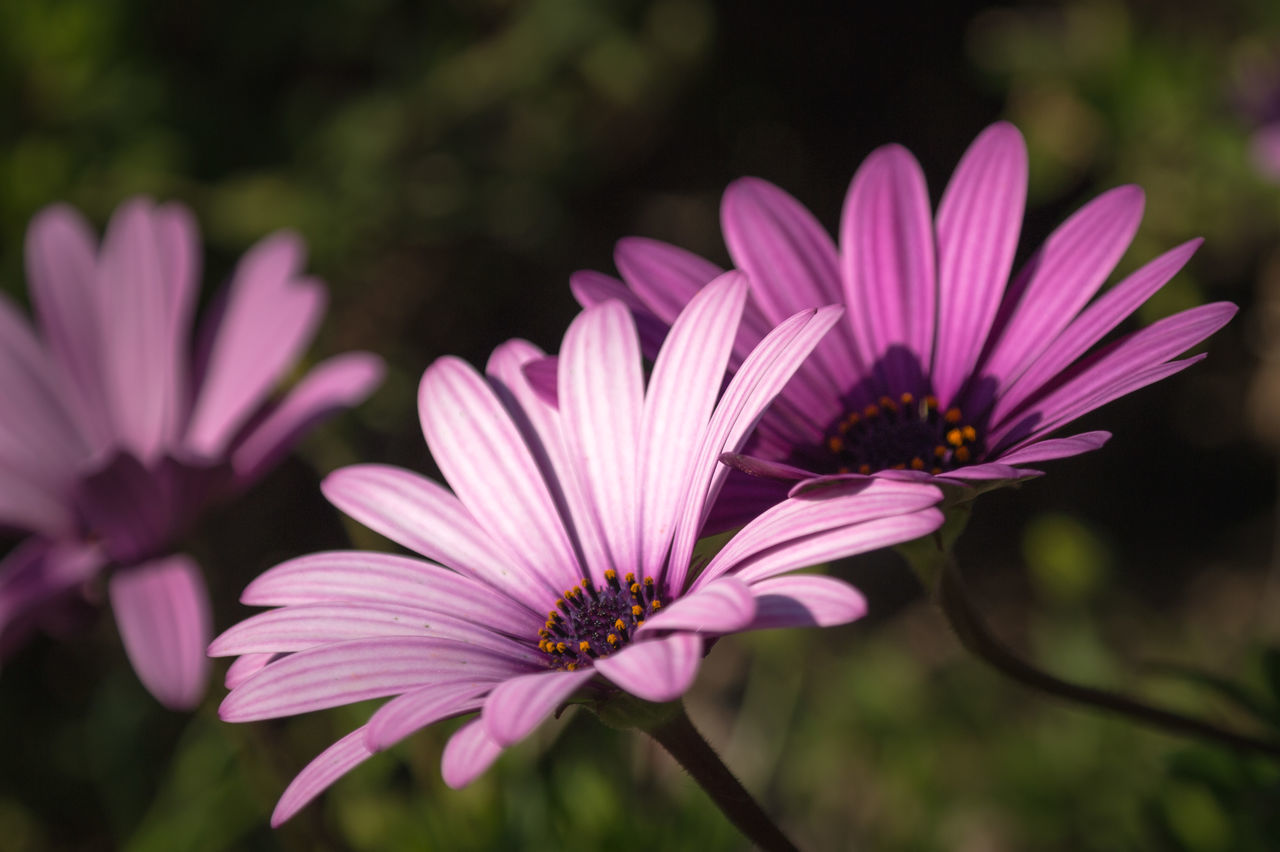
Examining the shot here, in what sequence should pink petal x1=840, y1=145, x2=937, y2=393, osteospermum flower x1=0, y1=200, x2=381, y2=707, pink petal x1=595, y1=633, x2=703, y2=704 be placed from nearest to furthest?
pink petal x1=595, y1=633, x2=703, y2=704, pink petal x1=840, y1=145, x2=937, y2=393, osteospermum flower x1=0, y1=200, x2=381, y2=707

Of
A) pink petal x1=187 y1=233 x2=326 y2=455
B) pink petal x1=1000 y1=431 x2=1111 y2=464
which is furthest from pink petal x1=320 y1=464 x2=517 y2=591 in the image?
pink petal x1=187 y1=233 x2=326 y2=455

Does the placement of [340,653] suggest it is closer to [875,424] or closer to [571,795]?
[875,424]

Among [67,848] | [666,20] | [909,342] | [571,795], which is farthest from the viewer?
[666,20]

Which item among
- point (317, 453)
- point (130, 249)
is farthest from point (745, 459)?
point (317, 453)

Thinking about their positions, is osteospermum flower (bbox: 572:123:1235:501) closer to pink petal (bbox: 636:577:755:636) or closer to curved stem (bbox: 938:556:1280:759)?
curved stem (bbox: 938:556:1280:759)

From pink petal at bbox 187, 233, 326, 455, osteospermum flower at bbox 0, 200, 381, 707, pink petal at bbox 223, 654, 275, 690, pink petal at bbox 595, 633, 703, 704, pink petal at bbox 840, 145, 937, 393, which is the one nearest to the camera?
pink petal at bbox 595, 633, 703, 704

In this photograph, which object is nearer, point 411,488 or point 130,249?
point 411,488

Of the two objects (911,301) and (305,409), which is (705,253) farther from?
(911,301)
